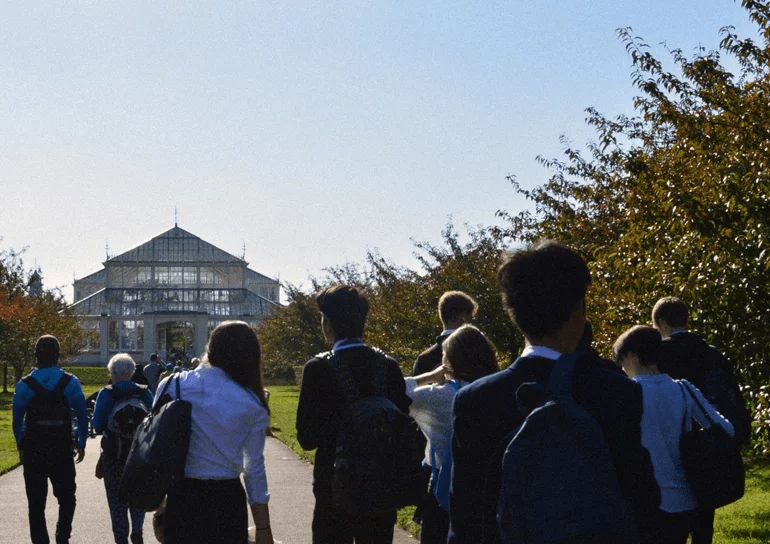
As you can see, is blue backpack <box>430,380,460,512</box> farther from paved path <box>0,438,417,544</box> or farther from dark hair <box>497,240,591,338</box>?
paved path <box>0,438,417,544</box>

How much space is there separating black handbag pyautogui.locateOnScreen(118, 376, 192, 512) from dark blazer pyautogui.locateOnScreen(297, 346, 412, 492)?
1.95ft

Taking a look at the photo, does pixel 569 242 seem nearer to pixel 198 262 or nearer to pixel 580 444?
pixel 580 444

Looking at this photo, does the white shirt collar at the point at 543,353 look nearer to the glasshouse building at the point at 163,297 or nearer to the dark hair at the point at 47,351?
the dark hair at the point at 47,351

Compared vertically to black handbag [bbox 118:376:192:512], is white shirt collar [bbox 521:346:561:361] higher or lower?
higher

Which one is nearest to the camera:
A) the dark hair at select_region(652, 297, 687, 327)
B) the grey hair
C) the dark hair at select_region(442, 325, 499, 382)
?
the dark hair at select_region(442, 325, 499, 382)

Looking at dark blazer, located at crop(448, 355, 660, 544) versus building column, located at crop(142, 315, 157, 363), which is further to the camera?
building column, located at crop(142, 315, 157, 363)

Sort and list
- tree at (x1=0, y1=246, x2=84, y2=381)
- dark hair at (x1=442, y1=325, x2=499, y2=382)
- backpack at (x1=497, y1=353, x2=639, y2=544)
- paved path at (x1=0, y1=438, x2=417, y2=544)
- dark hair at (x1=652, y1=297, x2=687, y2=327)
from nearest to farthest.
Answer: backpack at (x1=497, y1=353, x2=639, y2=544), dark hair at (x1=442, y1=325, x2=499, y2=382), dark hair at (x1=652, y1=297, x2=687, y2=327), paved path at (x1=0, y1=438, x2=417, y2=544), tree at (x1=0, y1=246, x2=84, y2=381)

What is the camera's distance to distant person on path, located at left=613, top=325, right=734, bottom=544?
5.26 metres

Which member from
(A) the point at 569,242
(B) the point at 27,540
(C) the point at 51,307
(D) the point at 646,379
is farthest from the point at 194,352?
(D) the point at 646,379

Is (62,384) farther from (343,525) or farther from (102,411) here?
(343,525)

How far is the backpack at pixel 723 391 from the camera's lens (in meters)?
5.87

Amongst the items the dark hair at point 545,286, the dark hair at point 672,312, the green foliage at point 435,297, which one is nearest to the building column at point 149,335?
the green foliage at point 435,297

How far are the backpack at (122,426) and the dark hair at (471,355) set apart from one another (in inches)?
164

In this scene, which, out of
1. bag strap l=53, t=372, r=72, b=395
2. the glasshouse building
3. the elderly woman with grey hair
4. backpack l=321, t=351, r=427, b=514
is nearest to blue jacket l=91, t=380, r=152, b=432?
the elderly woman with grey hair
